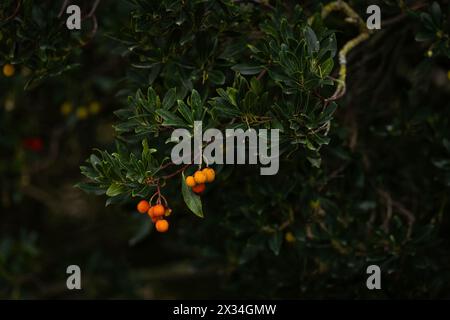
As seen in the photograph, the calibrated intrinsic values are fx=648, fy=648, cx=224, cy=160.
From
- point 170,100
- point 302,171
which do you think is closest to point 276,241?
point 302,171

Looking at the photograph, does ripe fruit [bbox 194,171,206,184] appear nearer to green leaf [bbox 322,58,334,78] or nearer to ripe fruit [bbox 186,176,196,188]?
ripe fruit [bbox 186,176,196,188]

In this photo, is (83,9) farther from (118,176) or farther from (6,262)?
(6,262)

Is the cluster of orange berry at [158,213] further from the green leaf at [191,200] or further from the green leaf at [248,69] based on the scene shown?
the green leaf at [248,69]

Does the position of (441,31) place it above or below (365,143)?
above

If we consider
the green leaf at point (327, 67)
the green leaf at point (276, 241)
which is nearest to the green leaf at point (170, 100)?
the green leaf at point (327, 67)

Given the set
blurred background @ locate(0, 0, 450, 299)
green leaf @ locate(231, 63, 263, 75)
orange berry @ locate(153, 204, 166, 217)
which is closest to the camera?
orange berry @ locate(153, 204, 166, 217)

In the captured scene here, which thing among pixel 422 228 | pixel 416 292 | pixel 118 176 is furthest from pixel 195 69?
pixel 416 292

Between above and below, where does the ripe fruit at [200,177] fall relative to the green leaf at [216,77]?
below

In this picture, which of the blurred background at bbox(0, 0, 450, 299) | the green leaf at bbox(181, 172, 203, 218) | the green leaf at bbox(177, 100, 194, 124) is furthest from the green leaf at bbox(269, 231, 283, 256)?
the green leaf at bbox(177, 100, 194, 124)
